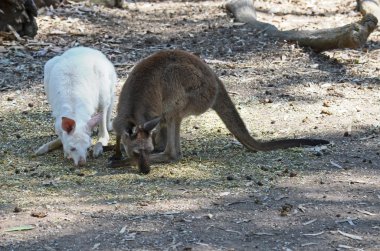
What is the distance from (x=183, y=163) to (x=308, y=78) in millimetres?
3095

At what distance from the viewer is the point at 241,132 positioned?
5.82 m

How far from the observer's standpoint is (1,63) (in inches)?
341

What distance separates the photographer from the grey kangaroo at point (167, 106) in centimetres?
538

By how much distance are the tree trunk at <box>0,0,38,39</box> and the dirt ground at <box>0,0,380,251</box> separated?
286 millimetres

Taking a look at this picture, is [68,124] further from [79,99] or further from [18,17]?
[18,17]

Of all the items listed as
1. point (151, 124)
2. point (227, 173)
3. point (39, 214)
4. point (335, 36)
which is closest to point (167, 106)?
point (151, 124)

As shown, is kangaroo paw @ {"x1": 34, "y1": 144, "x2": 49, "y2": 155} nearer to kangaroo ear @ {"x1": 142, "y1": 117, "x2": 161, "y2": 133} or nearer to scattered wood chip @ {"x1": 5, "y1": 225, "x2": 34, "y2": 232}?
kangaroo ear @ {"x1": 142, "y1": 117, "x2": 161, "y2": 133}

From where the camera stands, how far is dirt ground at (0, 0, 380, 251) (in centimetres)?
418

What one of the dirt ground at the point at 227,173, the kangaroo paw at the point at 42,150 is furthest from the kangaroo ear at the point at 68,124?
the kangaroo paw at the point at 42,150

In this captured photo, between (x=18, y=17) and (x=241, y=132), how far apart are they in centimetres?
485

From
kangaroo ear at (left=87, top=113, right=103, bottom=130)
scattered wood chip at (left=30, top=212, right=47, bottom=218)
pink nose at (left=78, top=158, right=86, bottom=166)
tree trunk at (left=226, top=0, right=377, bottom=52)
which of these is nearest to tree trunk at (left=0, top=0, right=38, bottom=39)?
tree trunk at (left=226, top=0, right=377, bottom=52)

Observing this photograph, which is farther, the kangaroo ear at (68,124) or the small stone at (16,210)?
the kangaroo ear at (68,124)

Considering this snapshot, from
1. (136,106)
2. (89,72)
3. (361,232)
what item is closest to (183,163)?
(136,106)

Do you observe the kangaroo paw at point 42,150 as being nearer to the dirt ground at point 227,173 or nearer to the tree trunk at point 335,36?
the dirt ground at point 227,173
